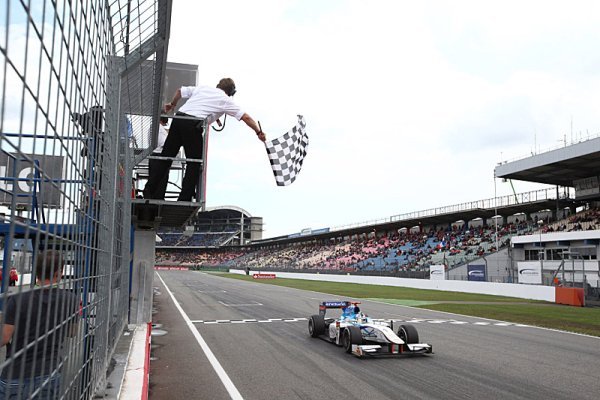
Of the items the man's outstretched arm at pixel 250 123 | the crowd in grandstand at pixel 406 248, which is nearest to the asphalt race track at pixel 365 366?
the man's outstretched arm at pixel 250 123

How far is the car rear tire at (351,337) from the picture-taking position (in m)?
7.68

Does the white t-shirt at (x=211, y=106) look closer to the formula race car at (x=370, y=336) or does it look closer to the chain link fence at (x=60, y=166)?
the chain link fence at (x=60, y=166)

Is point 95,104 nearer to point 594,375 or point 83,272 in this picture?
point 83,272

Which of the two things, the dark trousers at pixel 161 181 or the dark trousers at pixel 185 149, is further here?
the dark trousers at pixel 161 181

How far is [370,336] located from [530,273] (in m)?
19.5

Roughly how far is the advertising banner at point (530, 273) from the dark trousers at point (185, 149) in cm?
2193

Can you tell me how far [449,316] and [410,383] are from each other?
8.66 metres

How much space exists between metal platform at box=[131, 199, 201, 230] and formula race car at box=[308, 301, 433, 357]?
3.09 metres

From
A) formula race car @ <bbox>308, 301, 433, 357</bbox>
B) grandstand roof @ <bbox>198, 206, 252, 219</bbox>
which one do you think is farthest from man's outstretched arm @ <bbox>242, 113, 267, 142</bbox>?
grandstand roof @ <bbox>198, 206, 252, 219</bbox>

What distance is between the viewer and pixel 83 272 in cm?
249

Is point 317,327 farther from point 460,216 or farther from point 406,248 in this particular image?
point 460,216

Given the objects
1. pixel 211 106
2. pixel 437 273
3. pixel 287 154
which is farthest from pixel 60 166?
pixel 437 273

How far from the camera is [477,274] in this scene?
28.4 meters

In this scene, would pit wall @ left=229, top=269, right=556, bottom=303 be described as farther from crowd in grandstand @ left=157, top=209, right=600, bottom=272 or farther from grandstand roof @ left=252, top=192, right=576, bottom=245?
grandstand roof @ left=252, top=192, right=576, bottom=245
